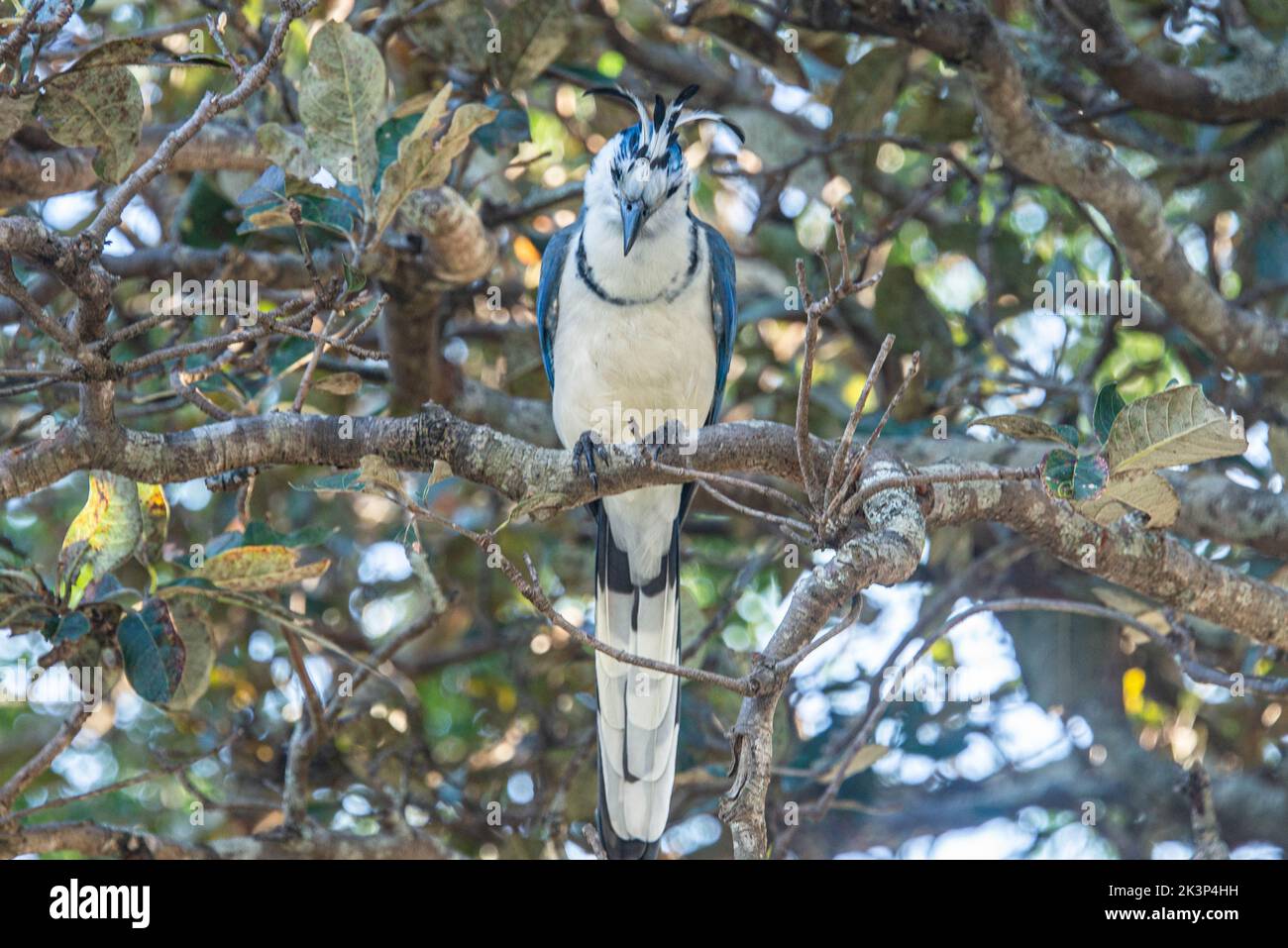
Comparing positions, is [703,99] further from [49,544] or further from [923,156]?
[49,544]

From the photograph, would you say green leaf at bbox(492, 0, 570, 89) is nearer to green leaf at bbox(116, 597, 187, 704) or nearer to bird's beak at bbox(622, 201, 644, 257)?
bird's beak at bbox(622, 201, 644, 257)

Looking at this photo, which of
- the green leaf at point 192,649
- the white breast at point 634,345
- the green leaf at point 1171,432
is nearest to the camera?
the green leaf at point 1171,432

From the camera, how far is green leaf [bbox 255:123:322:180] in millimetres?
2854

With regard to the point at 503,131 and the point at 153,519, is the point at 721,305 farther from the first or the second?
the point at 153,519

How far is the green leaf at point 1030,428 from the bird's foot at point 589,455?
2.61 feet

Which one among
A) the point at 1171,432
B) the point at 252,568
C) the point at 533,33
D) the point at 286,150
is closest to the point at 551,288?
the point at 533,33

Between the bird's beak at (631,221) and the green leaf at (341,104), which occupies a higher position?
the green leaf at (341,104)

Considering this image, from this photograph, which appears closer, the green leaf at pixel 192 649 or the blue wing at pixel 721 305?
the green leaf at pixel 192 649

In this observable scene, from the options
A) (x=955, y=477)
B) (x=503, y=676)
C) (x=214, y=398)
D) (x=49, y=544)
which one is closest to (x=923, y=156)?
(x=503, y=676)

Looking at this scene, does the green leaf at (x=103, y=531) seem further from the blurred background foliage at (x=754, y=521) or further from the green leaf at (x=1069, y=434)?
the green leaf at (x=1069, y=434)

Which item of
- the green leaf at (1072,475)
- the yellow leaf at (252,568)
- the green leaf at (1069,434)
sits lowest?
the yellow leaf at (252,568)

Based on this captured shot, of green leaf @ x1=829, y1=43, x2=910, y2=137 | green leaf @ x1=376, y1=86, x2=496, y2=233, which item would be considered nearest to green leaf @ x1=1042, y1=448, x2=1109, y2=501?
green leaf @ x1=376, y1=86, x2=496, y2=233

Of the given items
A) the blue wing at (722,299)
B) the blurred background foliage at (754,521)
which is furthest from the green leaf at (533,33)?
the blue wing at (722,299)

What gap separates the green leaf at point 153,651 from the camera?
2672mm
